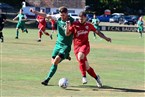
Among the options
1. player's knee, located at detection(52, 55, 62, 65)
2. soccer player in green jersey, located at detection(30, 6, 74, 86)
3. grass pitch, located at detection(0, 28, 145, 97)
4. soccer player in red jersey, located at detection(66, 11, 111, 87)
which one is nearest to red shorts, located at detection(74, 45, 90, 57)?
soccer player in red jersey, located at detection(66, 11, 111, 87)

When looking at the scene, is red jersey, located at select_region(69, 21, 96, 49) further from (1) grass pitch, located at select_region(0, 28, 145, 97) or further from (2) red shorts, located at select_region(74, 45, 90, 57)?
(1) grass pitch, located at select_region(0, 28, 145, 97)

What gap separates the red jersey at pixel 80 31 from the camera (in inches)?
530

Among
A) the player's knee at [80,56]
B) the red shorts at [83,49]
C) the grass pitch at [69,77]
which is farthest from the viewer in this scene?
the red shorts at [83,49]

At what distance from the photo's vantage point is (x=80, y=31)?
44.4ft

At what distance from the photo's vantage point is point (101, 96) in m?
12.0

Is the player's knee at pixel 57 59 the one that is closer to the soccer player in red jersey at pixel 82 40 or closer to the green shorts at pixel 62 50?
the green shorts at pixel 62 50

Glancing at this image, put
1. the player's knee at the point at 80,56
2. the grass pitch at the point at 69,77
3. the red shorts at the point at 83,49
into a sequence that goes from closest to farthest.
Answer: the grass pitch at the point at 69,77 → the player's knee at the point at 80,56 → the red shorts at the point at 83,49

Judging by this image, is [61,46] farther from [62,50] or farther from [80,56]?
[80,56]

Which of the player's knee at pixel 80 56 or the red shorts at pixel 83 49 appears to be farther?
the red shorts at pixel 83 49

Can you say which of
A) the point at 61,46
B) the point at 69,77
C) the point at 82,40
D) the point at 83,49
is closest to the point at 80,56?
the point at 83,49

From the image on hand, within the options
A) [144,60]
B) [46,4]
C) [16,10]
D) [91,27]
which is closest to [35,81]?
[91,27]

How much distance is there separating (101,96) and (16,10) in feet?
290

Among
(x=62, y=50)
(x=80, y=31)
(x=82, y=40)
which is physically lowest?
(x=62, y=50)

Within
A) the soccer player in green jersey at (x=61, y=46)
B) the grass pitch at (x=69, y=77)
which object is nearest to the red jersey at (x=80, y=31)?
the soccer player in green jersey at (x=61, y=46)
